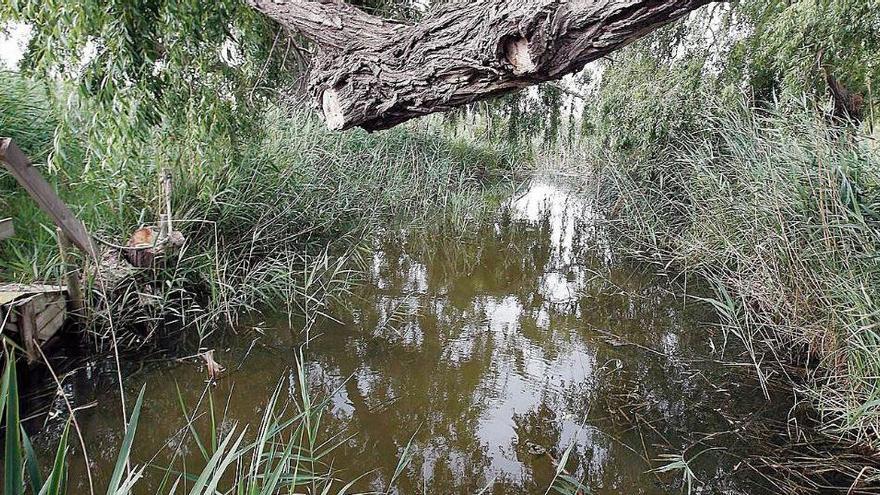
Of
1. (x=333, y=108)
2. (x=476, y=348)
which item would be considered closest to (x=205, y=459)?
(x=333, y=108)

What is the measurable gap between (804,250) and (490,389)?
1.61m

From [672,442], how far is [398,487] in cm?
113

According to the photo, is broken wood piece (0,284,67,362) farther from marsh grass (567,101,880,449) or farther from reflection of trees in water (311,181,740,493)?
marsh grass (567,101,880,449)

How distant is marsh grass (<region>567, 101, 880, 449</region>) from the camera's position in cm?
189

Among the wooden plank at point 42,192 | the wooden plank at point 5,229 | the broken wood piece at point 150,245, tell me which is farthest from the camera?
the broken wood piece at point 150,245

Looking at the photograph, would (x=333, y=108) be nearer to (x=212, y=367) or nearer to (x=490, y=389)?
(x=212, y=367)

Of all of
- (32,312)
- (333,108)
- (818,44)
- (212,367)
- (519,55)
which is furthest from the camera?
(818,44)

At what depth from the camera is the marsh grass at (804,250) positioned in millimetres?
1890

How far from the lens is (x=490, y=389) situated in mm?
2314

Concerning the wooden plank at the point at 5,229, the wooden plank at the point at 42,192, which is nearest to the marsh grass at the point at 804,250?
the wooden plank at the point at 42,192

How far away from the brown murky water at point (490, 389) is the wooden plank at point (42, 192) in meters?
0.65

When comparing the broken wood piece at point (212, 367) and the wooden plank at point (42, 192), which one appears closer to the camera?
the wooden plank at point (42, 192)

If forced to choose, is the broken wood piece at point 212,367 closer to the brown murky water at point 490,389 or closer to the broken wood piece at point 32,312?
the brown murky water at point 490,389

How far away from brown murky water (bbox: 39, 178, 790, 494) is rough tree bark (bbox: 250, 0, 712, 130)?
1.13 meters
